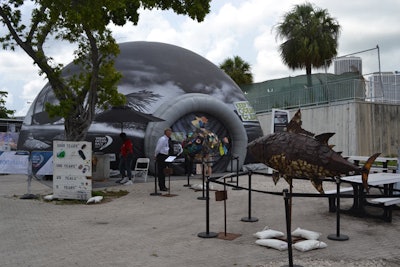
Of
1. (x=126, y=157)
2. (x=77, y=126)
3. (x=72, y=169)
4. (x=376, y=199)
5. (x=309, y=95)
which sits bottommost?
(x=376, y=199)

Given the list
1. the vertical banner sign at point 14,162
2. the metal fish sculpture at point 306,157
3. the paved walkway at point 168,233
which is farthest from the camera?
the vertical banner sign at point 14,162

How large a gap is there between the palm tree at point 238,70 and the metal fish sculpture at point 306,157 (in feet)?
97.7

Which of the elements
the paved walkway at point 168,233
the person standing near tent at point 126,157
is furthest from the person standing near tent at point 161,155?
the person standing near tent at point 126,157

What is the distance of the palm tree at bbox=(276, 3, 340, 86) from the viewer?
3005 centimetres

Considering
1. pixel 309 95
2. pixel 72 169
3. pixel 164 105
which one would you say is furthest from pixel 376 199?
pixel 309 95

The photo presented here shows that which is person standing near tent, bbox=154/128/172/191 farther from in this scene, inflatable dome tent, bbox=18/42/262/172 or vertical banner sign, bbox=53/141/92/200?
inflatable dome tent, bbox=18/42/262/172

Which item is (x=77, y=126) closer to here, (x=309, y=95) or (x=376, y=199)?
(x=376, y=199)

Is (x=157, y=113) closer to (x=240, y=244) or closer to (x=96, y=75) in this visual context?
(x=96, y=75)

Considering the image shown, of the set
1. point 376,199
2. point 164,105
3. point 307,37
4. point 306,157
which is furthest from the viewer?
point 307,37

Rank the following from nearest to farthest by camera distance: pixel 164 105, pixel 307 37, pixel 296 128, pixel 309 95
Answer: pixel 296 128 → pixel 164 105 → pixel 309 95 → pixel 307 37

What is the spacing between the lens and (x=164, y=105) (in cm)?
1577

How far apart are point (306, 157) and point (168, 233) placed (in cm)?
304

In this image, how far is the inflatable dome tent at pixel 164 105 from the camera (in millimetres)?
15508

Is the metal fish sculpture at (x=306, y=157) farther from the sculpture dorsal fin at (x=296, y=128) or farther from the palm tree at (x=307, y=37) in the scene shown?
the palm tree at (x=307, y=37)
